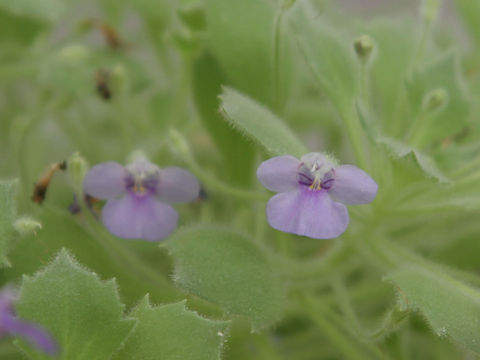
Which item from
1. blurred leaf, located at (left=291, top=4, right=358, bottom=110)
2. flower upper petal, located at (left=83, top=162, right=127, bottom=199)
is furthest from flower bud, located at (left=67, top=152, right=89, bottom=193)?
blurred leaf, located at (left=291, top=4, right=358, bottom=110)

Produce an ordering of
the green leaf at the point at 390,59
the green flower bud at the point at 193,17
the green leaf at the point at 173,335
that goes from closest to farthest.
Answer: the green leaf at the point at 173,335 → the green flower bud at the point at 193,17 → the green leaf at the point at 390,59

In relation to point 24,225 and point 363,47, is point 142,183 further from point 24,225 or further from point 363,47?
point 363,47

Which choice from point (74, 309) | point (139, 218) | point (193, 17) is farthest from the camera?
point (193, 17)

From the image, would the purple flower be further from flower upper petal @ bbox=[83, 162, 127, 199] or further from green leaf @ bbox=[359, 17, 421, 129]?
green leaf @ bbox=[359, 17, 421, 129]

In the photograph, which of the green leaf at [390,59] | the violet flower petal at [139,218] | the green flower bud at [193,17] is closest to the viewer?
the violet flower petal at [139,218]

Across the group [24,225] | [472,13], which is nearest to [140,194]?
[24,225]

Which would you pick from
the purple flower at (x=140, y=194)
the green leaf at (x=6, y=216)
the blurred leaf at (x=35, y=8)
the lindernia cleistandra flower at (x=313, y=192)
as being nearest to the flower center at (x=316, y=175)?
the lindernia cleistandra flower at (x=313, y=192)

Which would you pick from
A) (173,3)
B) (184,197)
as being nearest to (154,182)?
(184,197)

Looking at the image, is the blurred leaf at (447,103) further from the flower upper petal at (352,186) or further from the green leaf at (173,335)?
the green leaf at (173,335)
